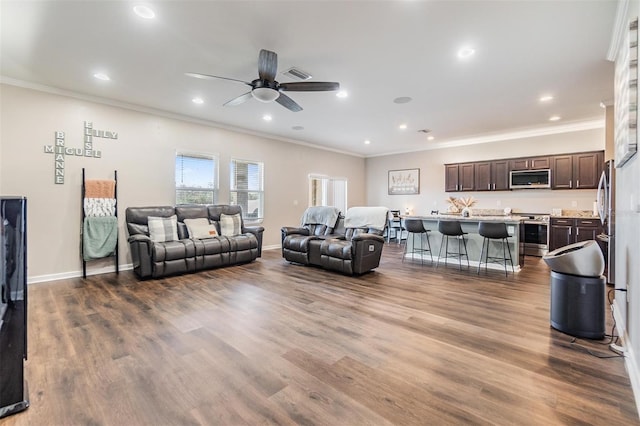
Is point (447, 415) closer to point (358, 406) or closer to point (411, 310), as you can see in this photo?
point (358, 406)

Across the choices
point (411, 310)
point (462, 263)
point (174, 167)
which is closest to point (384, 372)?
point (411, 310)

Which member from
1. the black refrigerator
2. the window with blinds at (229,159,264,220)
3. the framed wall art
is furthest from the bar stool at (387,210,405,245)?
the black refrigerator

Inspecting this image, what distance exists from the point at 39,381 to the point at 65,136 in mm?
4073

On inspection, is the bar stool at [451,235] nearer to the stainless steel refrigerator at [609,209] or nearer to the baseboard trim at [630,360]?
the stainless steel refrigerator at [609,209]

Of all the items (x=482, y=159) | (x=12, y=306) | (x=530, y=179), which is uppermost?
(x=482, y=159)

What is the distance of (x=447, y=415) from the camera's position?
62.6 inches

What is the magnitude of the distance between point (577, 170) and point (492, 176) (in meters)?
1.61

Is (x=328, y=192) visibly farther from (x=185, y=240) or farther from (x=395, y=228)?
(x=185, y=240)

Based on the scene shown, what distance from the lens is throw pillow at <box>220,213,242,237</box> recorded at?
5676mm

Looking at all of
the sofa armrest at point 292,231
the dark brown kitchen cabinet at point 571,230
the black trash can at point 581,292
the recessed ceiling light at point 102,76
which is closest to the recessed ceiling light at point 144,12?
the recessed ceiling light at point 102,76

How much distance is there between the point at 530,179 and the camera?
683 centimetres

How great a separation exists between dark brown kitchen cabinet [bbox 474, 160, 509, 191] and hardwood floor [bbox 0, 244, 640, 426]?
4232 millimetres

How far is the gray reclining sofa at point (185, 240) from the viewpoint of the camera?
4.42 metres

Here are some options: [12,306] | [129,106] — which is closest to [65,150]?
[129,106]
